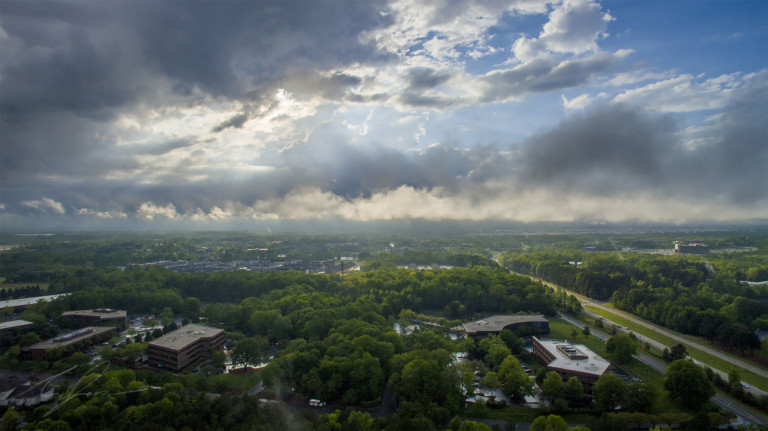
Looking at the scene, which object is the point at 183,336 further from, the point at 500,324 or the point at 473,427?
the point at 500,324

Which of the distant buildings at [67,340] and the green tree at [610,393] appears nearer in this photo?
the green tree at [610,393]

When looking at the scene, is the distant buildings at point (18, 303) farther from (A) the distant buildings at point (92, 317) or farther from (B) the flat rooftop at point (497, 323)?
(B) the flat rooftop at point (497, 323)

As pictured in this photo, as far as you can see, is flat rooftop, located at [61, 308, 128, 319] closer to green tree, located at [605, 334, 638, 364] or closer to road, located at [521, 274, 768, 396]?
green tree, located at [605, 334, 638, 364]

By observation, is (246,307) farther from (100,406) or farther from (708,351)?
(708,351)

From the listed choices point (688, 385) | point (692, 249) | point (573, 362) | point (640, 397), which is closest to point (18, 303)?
point (573, 362)

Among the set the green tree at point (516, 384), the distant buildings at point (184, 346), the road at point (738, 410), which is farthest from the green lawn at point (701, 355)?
the distant buildings at point (184, 346)
